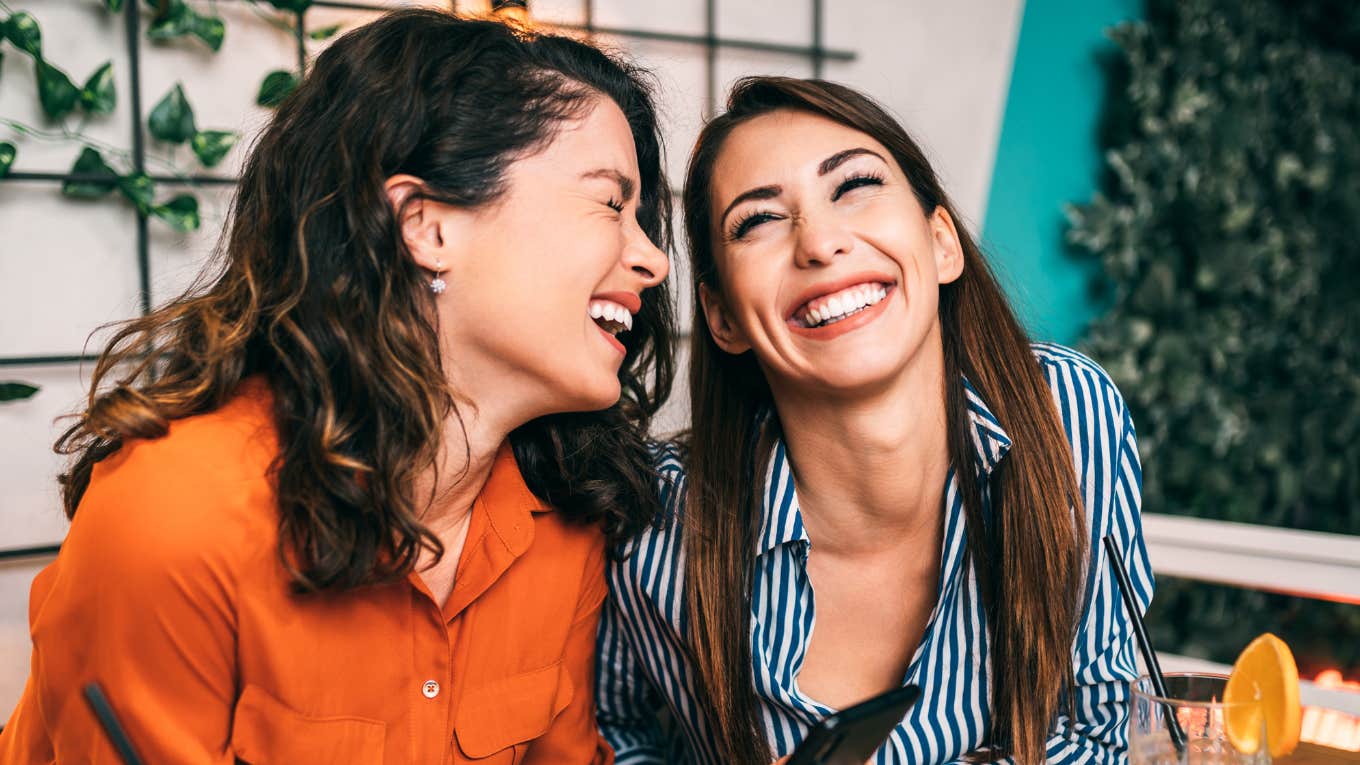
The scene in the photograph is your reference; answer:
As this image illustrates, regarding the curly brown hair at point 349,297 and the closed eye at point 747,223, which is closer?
the curly brown hair at point 349,297

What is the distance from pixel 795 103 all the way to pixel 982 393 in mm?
452

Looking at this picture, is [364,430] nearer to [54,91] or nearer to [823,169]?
[823,169]

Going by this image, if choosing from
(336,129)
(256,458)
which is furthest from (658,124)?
(256,458)

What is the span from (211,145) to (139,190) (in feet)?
0.43

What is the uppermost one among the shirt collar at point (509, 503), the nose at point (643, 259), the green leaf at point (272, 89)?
the green leaf at point (272, 89)

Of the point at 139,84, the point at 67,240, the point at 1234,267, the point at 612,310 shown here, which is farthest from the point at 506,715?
the point at 1234,267

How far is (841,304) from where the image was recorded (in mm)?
1354

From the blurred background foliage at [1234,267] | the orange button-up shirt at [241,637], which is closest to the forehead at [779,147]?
the orange button-up shirt at [241,637]

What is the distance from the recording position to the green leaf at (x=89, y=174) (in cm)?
168

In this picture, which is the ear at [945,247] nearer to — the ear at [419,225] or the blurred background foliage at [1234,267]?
the ear at [419,225]

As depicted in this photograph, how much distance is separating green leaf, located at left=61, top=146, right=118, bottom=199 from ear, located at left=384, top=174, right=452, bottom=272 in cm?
70

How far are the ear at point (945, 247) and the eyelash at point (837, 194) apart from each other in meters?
0.13

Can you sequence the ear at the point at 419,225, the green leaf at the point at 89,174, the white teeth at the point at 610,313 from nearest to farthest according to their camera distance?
the ear at the point at 419,225, the white teeth at the point at 610,313, the green leaf at the point at 89,174

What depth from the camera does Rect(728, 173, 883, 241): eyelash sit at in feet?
4.64
